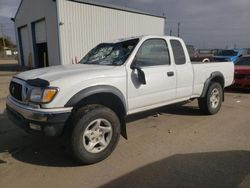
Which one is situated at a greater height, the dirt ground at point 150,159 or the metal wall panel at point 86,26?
the metal wall panel at point 86,26

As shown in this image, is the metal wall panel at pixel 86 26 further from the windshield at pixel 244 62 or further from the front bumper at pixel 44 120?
the front bumper at pixel 44 120

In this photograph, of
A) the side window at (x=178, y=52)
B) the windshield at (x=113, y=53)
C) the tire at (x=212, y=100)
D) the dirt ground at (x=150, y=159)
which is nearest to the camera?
the dirt ground at (x=150, y=159)

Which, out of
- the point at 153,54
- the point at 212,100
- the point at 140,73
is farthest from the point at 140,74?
the point at 212,100

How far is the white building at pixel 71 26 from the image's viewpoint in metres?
15.9

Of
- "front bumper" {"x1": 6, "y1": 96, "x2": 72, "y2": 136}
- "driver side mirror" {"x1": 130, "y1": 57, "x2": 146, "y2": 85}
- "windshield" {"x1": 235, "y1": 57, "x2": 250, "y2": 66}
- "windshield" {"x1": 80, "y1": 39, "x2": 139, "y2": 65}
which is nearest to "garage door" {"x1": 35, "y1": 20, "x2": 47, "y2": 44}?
"windshield" {"x1": 235, "y1": 57, "x2": 250, "y2": 66}

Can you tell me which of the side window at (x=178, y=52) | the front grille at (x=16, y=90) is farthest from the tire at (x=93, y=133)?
the side window at (x=178, y=52)

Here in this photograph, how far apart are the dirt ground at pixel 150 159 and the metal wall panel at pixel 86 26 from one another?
37.8ft

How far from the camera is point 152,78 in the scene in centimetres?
429

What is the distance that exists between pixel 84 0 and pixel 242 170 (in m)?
15.9

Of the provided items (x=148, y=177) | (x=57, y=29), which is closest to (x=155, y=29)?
(x=57, y=29)

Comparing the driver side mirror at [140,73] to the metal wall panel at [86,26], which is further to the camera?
the metal wall panel at [86,26]

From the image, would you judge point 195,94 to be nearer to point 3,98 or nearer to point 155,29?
point 3,98

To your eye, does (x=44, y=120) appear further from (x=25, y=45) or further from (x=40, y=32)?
(x=25, y=45)

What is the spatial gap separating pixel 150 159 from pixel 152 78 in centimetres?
143
